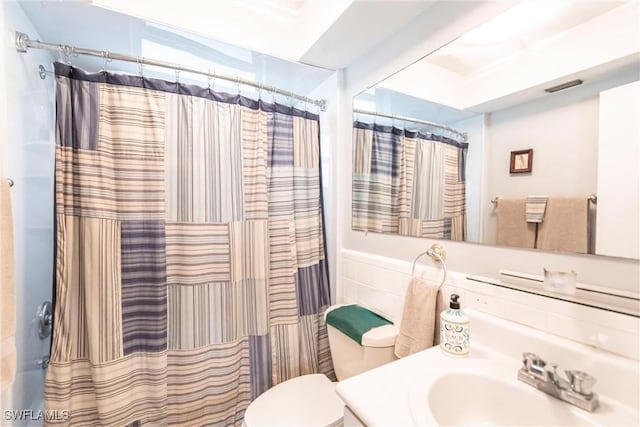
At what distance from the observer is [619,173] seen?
2.14 ft

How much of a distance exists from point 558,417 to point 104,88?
1927mm

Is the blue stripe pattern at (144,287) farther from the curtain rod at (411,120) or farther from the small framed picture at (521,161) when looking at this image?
the small framed picture at (521,161)

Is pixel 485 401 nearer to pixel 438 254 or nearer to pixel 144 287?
pixel 438 254

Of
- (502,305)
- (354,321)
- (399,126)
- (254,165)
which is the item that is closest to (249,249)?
(254,165)

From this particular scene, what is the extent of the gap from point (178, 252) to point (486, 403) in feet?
4.41

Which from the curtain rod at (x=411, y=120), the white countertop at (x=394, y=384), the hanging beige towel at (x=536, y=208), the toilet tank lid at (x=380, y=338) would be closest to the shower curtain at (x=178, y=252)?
the curtain rod at (x=411, y=120)

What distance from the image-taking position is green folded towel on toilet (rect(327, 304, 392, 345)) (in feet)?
3.77

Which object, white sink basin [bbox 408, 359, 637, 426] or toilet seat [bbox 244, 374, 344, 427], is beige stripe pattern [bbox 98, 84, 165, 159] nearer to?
toilet seat [bbox 244, 374, 344, 427]

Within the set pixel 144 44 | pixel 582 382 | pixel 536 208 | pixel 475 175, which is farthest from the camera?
pixel 144 44

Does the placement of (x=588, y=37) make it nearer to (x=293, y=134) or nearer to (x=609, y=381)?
(x=609, y=381)

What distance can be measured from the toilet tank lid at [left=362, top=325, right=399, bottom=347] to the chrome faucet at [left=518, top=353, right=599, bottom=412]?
47 cm

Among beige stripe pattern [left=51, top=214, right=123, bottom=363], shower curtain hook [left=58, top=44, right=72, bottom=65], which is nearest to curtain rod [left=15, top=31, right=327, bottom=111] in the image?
shower curtain hook [left=58, top=44, right=72, bottom=65]

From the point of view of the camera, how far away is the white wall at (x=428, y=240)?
2.27 ft

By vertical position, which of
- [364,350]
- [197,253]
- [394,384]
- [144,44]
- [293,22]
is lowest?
[364,350]
